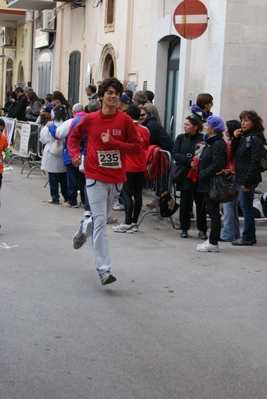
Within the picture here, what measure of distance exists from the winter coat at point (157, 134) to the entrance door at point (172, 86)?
5110 millimetres

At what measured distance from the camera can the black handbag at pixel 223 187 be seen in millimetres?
9695

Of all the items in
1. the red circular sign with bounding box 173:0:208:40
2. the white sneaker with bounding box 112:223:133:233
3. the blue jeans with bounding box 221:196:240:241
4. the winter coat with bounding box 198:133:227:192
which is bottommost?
the white sneaker with bounding box 112:223:133:233

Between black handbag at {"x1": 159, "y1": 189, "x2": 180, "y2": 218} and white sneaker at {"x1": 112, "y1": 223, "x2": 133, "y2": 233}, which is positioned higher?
black handbag at {"x1": 159, "y1": 189, "x2": 180, "y2": 218}

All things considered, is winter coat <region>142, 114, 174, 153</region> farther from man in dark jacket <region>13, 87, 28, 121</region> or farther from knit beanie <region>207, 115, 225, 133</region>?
man in dark jacket <region>13, 87, 28, 121</region>

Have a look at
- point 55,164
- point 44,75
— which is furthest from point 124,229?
point 44,75

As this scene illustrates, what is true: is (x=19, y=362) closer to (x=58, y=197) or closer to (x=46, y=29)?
(x=58, y=197)

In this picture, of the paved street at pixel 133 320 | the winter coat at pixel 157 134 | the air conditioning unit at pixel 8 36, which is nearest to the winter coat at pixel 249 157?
the paved street at pixel 133 320

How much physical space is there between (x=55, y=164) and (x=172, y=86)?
5.02m

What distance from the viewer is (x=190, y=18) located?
13.7 m

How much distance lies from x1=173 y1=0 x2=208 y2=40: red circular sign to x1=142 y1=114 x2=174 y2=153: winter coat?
2302 millimetres

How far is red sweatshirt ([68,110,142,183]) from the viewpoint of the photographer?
7621 millimetres

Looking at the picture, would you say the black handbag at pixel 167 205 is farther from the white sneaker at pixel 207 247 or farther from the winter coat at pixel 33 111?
the winter coat at pixel 33 111

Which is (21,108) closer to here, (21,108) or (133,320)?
(21,108)

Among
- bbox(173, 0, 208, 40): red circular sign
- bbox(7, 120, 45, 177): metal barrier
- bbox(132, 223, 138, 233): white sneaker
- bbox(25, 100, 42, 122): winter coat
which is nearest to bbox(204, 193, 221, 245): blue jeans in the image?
bbox(132, 223, 138, 233): white sneaker
